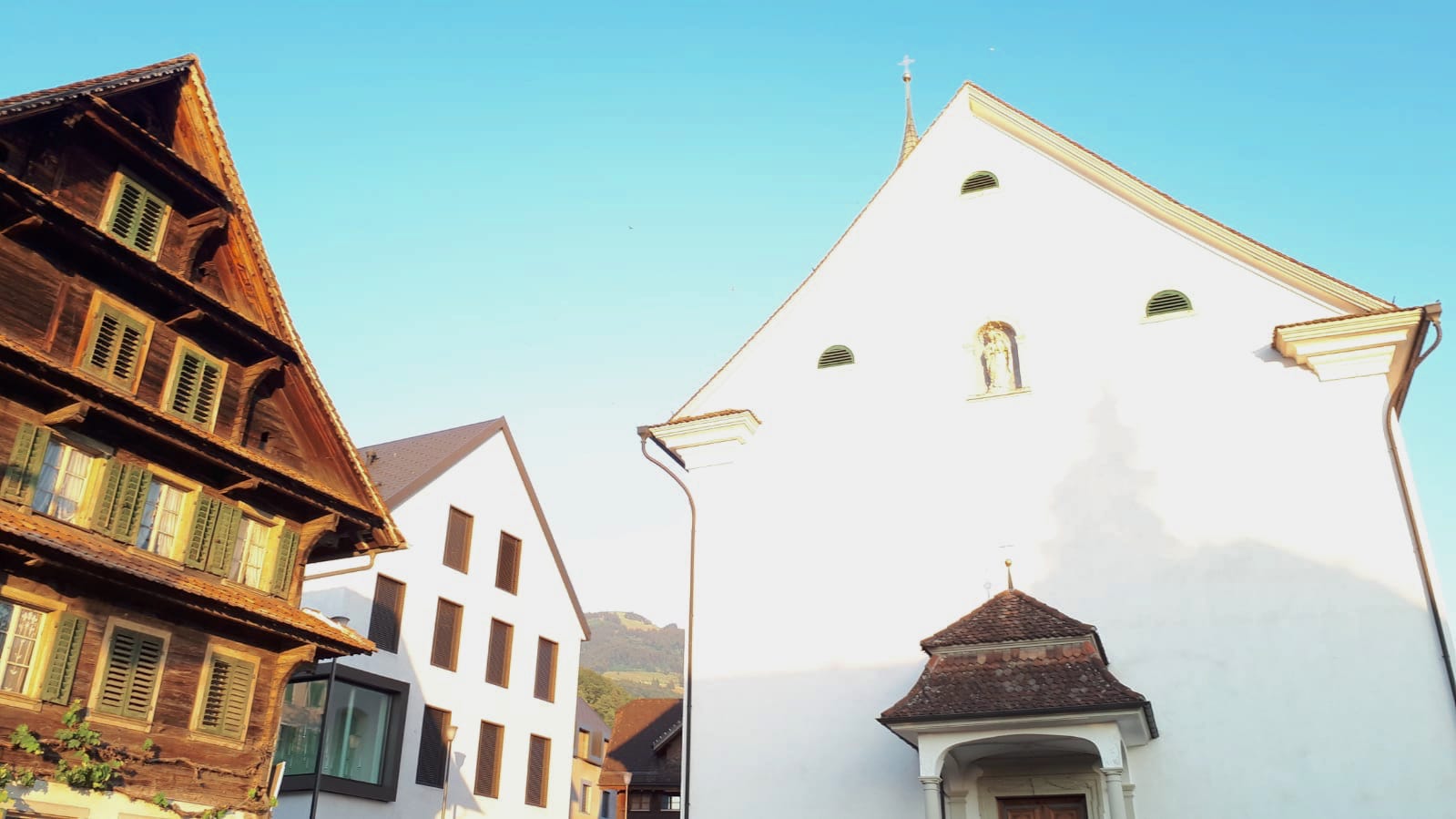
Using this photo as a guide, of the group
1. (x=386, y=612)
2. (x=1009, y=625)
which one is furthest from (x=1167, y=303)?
(x=386, y=612)

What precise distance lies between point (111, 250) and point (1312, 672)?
16.2 metres

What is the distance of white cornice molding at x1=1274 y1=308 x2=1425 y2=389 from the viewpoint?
15.9m

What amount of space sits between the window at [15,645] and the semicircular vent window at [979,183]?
50.3 ft

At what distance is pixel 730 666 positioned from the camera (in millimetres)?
18109

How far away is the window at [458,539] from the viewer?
1127 inches

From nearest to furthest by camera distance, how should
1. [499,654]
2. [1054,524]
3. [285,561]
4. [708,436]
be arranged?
[285,561], [1054,524], [708,436], [499,654]

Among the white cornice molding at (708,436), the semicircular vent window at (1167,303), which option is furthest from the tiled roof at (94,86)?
the semicircular vent window at (1167,303)

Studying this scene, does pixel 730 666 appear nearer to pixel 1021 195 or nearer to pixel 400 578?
pixel 1021 195

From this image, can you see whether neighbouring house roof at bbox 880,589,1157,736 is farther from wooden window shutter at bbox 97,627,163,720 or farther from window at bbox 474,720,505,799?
window at bbox 474,720,505,799

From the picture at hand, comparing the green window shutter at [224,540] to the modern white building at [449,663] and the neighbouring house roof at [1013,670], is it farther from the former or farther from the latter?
the neighbouring house roof at [1013,670]

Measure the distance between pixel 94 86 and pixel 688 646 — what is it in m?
11.7

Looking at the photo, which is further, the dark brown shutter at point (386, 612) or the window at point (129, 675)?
the dark brown shutter at point (386, 612)

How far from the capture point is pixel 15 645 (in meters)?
11.7

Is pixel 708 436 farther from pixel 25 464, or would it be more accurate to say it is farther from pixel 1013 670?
pixel 25 464
